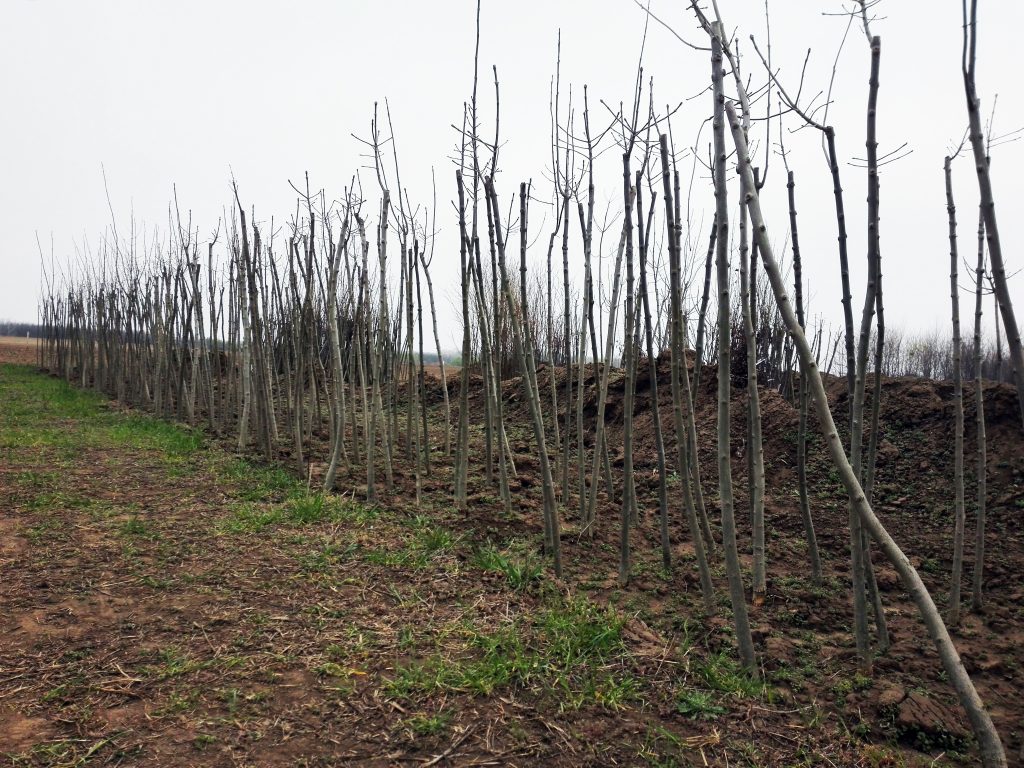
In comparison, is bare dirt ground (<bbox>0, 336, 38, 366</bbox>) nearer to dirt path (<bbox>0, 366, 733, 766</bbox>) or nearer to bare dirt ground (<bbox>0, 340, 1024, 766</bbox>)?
bare dirt ground (<bbox>0, 340, 1024, 766</bbox>)

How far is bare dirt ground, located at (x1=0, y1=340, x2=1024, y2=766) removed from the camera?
2096 millimetres

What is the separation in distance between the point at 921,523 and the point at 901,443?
5.49 ft

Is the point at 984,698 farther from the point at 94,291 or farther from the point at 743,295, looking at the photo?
the point at 94,291

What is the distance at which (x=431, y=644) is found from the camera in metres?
2.69

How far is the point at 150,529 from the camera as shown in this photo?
13.4ft

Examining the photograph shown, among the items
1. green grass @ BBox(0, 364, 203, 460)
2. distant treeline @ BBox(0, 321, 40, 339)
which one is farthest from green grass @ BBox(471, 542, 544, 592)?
distant treeline @ BBox(0, 321, 40, 339)

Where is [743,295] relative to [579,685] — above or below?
above

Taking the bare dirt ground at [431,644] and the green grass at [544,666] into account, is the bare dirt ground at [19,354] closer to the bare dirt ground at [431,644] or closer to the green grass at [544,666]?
the bare dirt ground at [431,644]

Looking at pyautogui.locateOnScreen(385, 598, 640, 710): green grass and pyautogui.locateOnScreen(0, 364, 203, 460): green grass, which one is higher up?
pyautogui.locateOnScreen(0, 364, 203, 460): green grass

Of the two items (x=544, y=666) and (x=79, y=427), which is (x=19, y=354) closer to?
(x=79, y=427)

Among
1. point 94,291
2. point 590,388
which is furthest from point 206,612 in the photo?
point 94,291

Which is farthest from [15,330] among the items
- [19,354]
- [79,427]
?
[79,427]

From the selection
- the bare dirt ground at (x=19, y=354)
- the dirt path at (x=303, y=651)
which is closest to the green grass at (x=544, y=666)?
the dirt path at (x=303, y=651)

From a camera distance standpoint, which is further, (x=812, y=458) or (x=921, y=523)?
(x=812, y=458)
